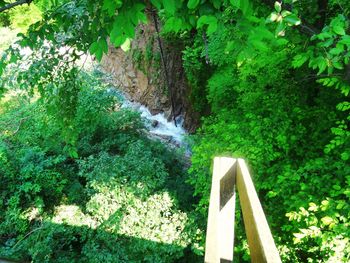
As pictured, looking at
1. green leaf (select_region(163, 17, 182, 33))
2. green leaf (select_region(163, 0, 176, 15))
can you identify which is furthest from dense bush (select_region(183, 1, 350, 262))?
green leaf (select_region(163, 0, 176, 15))

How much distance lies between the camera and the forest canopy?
1623 millimetres

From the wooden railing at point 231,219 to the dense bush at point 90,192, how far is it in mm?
2212

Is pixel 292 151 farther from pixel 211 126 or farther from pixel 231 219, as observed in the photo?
pixel 231 219

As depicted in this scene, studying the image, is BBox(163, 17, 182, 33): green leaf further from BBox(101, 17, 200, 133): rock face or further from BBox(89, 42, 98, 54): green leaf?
BBox(101, 17, 200, 133): rock face

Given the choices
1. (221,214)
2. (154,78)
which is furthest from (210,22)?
(154,78)

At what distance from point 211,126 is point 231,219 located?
3.38 metres

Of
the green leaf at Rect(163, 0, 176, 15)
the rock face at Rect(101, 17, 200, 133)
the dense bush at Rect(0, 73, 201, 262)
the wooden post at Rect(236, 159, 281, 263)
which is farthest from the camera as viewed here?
the rock face at Rect(101, 17, 200, 133)

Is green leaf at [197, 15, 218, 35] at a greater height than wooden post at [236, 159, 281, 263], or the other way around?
green leaf at [197, 15, 218, 35]

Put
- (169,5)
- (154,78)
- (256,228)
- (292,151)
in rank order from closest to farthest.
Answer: (256,228)
(169,5)
(292,151)
(154,78)

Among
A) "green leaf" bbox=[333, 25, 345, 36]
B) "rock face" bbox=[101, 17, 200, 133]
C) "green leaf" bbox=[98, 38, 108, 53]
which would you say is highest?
"rock face" bbox=[101, 17, 200, 133]

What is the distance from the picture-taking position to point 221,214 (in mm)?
1369

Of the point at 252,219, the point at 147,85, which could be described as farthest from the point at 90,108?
the point at 252,219

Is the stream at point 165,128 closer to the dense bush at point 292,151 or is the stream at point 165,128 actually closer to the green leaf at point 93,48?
the dense bush at point 292,151

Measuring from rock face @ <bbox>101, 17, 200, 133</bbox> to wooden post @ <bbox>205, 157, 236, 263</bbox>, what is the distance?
7.53 metres
